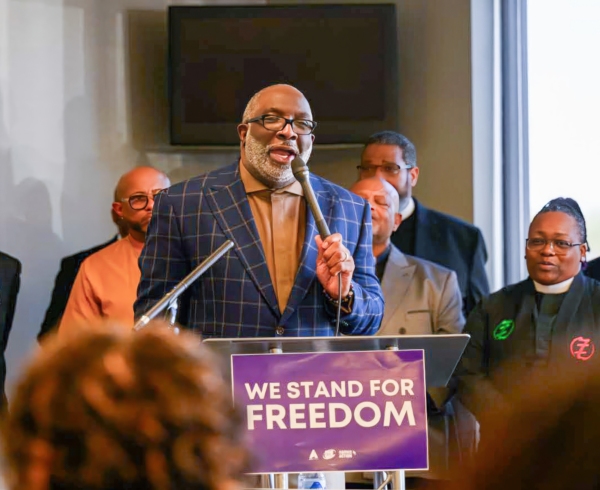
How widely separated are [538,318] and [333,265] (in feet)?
5.55

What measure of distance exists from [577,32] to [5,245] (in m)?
3.17

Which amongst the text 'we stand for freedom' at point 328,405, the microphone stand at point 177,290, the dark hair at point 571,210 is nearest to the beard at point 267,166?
the microphone stand at point 177,290

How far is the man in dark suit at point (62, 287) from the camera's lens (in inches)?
209

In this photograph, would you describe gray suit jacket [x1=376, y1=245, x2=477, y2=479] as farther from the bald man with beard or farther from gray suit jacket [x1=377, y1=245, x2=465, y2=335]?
the bald man with beard

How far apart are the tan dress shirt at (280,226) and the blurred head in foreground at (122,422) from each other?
2.24m

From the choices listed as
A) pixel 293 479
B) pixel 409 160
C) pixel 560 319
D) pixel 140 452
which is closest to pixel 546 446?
pixel 140 452

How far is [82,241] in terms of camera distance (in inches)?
245

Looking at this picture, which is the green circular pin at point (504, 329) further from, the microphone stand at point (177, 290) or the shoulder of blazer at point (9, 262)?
the shoulder of blazer at point (9, 262)

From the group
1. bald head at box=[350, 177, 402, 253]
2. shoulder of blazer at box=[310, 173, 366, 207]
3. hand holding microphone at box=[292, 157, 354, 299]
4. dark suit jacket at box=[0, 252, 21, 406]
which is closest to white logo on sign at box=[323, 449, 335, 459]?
hand holding microphone at box=[292, 157, 354, 299]

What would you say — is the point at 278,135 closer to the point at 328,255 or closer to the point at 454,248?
the point at 328,255

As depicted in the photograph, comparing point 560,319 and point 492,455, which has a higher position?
point 560,319

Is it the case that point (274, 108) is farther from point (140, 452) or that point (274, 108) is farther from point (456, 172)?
point (456, 172)

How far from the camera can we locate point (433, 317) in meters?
4.75

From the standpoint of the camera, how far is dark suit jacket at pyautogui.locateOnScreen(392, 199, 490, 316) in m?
5.36
